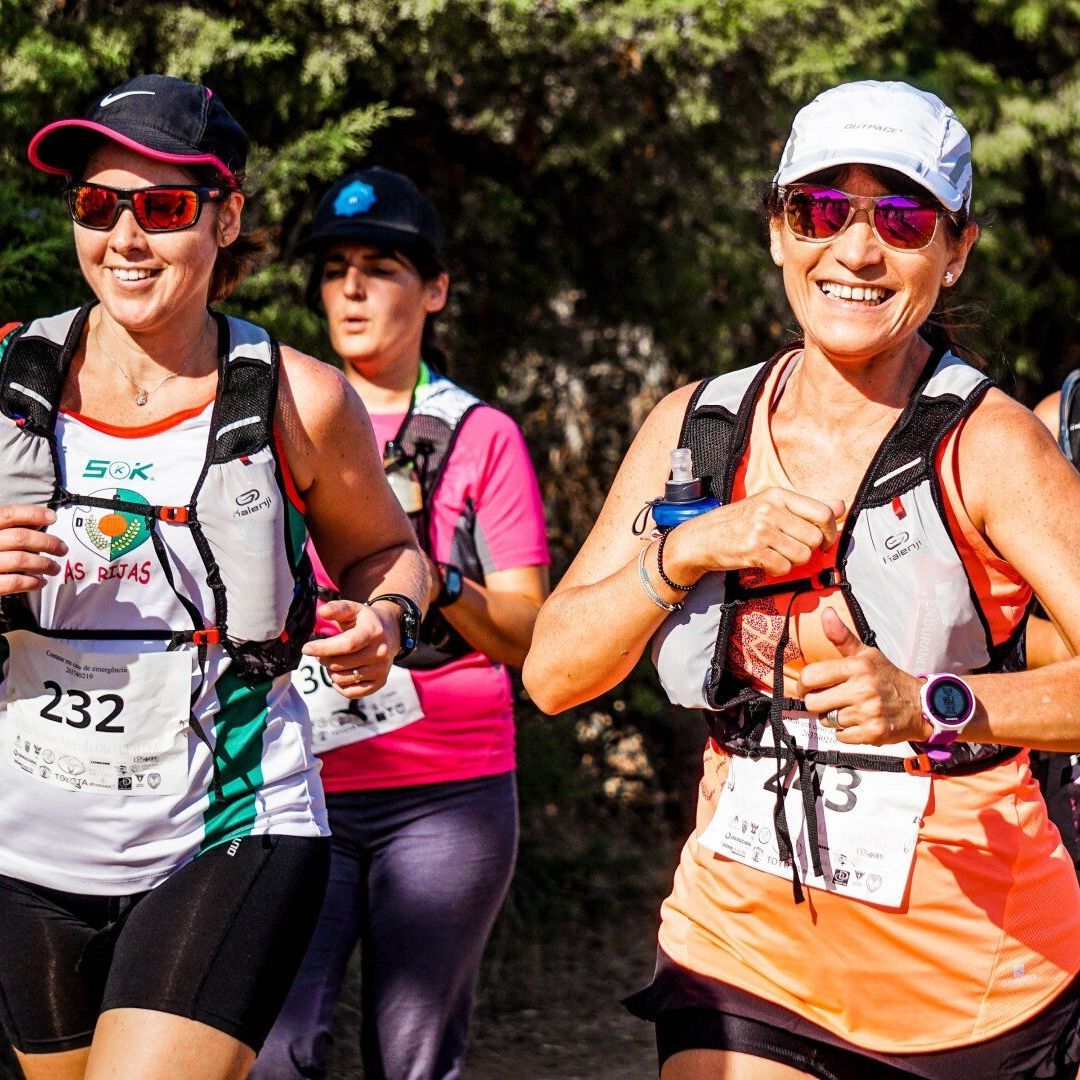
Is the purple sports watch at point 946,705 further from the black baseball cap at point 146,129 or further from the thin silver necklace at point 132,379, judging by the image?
the black baseball cap at point 146,129

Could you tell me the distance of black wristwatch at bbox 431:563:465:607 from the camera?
3.83 meters

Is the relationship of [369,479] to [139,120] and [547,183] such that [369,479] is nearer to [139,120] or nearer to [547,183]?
[139,120]

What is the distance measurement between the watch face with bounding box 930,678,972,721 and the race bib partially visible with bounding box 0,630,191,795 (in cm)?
125

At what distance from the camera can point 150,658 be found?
2844 mm

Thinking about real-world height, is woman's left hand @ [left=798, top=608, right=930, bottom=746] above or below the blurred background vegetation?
below

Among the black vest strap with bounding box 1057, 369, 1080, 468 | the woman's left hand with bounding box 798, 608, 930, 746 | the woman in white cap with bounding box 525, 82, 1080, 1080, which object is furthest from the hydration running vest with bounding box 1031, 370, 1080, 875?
the woman's left hand with bounding box 798, 608, 930, 746

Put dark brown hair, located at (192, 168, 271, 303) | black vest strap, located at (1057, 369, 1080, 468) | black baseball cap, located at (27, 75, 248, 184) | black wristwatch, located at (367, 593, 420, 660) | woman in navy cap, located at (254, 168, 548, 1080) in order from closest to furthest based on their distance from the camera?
black baseball cap, located at (27, 75, 248, 184)
black wristwatch, located at (367, 593, 420, 660)
dark brown hair, located at (192, 168, 271, 303)
black vest strap, located at (1057, 369, 1080, 468)
woman in navy cap, located at (254, 168, 548, 1080)

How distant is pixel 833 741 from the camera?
266 centimetres

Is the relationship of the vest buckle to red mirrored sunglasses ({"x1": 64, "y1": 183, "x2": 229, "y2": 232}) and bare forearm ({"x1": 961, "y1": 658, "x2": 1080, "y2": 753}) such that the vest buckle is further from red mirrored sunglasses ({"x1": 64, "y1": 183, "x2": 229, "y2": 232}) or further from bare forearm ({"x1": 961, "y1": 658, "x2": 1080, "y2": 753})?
red mirrored sunglasses ({"x1": 64, "y1": 183, "x2": 229, "y2": 232})

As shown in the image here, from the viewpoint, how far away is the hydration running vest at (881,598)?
2.57m

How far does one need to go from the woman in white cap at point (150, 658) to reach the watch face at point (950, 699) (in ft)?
3.26

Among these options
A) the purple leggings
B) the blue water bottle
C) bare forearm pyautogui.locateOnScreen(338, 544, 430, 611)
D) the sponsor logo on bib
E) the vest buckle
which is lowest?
the purple leggings

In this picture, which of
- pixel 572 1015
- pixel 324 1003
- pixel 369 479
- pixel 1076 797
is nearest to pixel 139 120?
pixel 369 479

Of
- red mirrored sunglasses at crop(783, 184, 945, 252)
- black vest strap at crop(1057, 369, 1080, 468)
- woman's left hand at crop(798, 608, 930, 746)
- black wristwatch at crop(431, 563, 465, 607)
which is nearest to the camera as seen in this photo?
woman's left hand at crop(798, 608, 930, 746)
